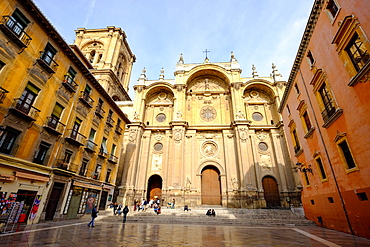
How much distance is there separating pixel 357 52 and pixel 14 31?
16.9 m

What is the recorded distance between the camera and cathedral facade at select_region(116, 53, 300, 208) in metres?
21.4

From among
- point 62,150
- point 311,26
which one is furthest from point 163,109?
point 311,26

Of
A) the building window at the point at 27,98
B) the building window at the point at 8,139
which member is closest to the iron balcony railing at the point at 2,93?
the building window at the point at 27,98

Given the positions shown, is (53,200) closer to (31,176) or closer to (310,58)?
(31,176)

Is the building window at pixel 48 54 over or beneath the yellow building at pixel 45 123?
over

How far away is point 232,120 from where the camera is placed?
85.2 ft

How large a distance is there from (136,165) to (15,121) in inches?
592

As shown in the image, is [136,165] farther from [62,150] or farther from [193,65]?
[193,65]

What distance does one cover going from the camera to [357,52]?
748 centimetres

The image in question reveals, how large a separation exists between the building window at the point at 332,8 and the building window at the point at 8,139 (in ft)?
57.2

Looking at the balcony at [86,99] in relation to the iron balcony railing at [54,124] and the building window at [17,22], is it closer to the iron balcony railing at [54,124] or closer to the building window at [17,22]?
the iron balcony railing at [54,124]

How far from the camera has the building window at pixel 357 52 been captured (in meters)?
6.95

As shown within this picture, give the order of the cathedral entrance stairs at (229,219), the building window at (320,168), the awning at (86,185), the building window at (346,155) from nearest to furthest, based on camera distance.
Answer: the building window at (346,155), the building window at (320,168), the cathedral entrance stairs at (229,219), the awning at (86,185)

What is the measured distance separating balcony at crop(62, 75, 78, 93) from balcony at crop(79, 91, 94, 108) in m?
0.85
